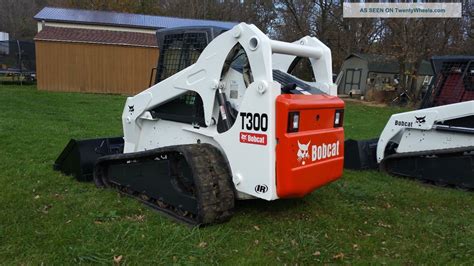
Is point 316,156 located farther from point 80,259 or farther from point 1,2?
point 1,2

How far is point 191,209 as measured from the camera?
15.2 ft

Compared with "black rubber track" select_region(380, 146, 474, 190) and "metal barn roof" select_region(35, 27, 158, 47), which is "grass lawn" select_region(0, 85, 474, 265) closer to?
"black rubber track" select_region(380, 146, 474, 190)

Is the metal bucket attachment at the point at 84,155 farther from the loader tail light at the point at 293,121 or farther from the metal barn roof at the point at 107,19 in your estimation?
the metal barn roof at the point at 107,19

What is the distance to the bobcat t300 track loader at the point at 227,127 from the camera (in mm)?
4227

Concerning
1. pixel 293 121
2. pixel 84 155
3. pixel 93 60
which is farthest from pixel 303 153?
pixel 93 60

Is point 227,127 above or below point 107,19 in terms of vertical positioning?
below

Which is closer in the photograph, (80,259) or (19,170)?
(80,259)

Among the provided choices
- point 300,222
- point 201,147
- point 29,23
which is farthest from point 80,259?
point 29,23

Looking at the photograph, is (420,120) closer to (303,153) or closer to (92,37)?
(303,153)

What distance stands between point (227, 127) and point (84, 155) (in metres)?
2.50

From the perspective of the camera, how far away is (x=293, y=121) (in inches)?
167

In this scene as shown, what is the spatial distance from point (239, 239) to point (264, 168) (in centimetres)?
70

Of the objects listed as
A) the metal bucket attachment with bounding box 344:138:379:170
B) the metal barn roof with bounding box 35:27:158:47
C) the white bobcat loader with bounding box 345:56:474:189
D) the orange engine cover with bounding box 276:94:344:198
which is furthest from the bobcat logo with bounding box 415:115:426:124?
the metal barn roof with bounding box 35:27:158:47

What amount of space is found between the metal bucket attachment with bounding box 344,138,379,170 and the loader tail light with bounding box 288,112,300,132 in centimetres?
383
